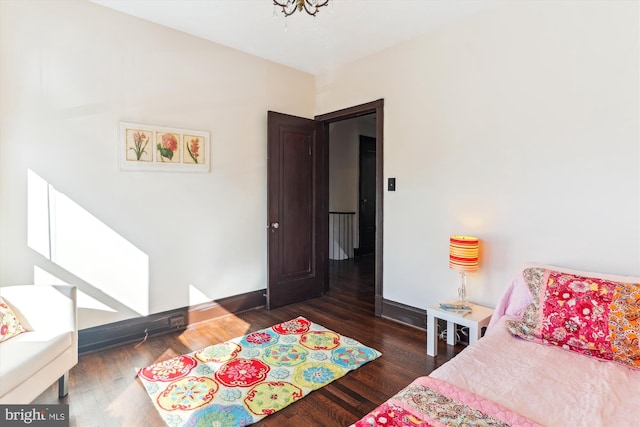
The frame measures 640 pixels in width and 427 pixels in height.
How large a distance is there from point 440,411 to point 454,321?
1.40m

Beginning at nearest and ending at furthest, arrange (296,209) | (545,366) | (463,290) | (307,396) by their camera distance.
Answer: (545,366), (307,396), (463,290), (296,209)

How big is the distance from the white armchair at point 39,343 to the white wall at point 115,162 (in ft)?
1.95

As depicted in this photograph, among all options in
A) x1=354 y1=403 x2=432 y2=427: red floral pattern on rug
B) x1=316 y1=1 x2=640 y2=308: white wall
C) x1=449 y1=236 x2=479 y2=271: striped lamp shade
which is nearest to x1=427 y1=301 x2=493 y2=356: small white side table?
x1=316 y1=1 x2=640 y2=308: white wall

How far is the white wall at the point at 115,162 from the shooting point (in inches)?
94.3

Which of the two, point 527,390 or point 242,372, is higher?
point 527,390

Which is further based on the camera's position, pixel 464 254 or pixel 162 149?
pixel 162 149

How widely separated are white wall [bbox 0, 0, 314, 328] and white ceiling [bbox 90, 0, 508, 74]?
0.58 ft

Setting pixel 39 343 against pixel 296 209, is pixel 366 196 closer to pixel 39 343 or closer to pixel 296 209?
pixel 296 209

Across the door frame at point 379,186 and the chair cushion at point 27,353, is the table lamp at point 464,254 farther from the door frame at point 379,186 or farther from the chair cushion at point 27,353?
the chair cushion at point 27,353

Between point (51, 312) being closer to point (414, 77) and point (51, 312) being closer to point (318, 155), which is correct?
point (318, 155)

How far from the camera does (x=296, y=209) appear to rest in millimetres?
3986

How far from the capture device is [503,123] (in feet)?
8.58

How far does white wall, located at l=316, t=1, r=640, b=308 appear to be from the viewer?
2.13m

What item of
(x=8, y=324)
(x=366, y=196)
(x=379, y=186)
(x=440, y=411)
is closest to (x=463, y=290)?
(x=379, y=186)
